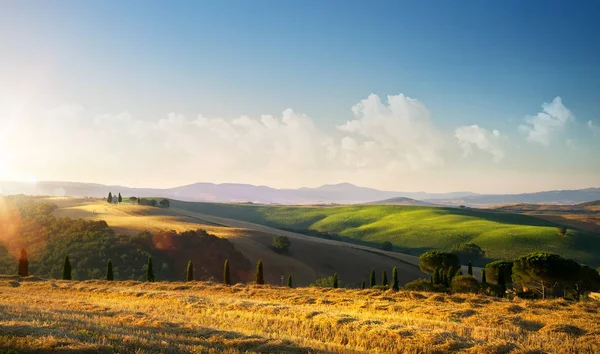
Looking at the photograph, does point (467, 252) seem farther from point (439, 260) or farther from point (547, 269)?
point (547, 269)

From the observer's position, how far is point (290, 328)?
18.5m

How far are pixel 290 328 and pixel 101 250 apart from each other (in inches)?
1938

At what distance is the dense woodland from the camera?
54625mm

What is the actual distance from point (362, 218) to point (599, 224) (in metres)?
87.0

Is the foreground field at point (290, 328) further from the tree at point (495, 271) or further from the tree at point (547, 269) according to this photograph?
the tree at point (495, 271)

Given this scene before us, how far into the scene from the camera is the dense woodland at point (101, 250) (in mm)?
54625

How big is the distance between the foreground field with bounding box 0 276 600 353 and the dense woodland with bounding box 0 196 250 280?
26869 millimetres

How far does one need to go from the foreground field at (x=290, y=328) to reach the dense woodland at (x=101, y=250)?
26869 mm

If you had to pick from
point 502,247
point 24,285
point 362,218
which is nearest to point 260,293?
point 24,285

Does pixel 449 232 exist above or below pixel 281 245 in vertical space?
below

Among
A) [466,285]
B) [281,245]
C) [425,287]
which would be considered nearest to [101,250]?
[281,245]

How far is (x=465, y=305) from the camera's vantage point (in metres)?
29.1

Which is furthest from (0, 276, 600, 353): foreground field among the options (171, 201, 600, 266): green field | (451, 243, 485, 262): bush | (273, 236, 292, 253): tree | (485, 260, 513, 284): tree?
(171, 201, 600, 266): green field

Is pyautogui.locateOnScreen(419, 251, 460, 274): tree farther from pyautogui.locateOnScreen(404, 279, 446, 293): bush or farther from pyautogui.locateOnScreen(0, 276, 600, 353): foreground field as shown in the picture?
pyautogui.locateOnScreen(0, 276, 600, 353): foreground field
